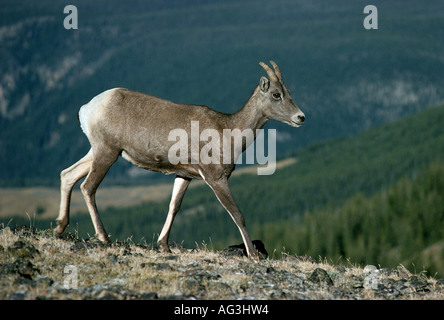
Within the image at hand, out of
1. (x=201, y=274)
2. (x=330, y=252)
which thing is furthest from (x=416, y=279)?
(x=330, y=252)

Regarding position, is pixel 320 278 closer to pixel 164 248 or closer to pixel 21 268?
pixel 164 248

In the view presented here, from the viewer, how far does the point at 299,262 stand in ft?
55.9

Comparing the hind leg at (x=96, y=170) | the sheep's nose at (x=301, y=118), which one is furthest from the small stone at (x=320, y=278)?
the hind leg at (x=96, y=170)

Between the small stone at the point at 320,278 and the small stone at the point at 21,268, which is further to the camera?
the small stone at the point at 320,278

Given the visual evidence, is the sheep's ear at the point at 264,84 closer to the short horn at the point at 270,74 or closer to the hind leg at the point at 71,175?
the short horn at the point at 270,74

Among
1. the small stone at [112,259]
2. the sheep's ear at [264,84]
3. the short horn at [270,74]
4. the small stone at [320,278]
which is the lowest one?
the small stone at [320,278]

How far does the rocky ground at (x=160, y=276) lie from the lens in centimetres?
1169

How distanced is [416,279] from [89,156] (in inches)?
312

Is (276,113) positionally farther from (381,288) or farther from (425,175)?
(425,175)

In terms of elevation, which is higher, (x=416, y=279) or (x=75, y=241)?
(x=75, y=241)

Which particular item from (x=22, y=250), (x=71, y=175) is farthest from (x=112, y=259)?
(x=71, y=175)

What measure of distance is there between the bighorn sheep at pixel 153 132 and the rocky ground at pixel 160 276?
3.61 ft

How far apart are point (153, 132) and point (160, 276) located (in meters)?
3.99
